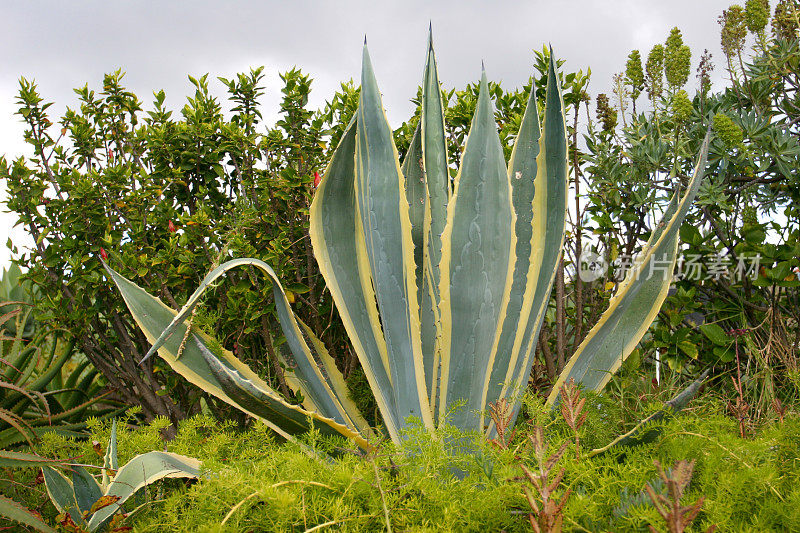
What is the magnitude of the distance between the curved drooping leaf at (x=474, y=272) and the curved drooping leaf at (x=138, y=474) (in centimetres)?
62

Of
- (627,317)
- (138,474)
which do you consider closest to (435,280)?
(627,317)

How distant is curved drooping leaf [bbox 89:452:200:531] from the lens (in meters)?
1.19

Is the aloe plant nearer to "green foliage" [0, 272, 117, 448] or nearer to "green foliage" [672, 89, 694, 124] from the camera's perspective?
"green foliage" [0, 272, 117, 448]

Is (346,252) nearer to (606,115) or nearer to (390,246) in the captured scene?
(390,246)

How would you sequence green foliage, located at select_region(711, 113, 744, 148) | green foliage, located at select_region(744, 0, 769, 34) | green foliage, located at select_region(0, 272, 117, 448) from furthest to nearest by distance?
green foliage, located at select_region(744, 0, 769, 34) → green foliage, located at select_region(711, 113, 744, 148) → green foliage, located at select_region(0, 272, 117, 448)

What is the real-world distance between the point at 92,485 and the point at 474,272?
956 millimetres

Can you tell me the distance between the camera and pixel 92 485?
125cm

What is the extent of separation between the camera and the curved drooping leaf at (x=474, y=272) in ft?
5.10

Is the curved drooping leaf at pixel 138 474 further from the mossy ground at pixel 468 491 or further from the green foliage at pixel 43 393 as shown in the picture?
the green foliage at pixel 43 393

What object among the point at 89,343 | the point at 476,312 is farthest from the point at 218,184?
the point at 476,312

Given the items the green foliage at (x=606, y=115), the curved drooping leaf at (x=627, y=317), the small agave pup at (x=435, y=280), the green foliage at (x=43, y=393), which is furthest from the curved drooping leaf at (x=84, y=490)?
the green foliage at (x=606, y=115)

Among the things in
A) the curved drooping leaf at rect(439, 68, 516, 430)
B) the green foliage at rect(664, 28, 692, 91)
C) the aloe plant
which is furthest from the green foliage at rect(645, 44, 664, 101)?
the aloe plant

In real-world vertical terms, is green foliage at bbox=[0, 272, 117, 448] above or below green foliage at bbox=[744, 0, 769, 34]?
below

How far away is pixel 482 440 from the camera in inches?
49.5
